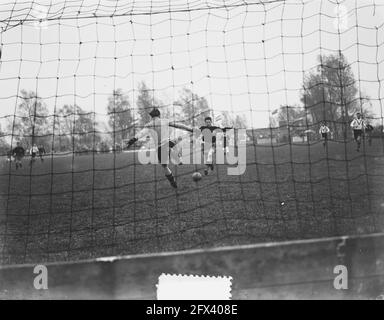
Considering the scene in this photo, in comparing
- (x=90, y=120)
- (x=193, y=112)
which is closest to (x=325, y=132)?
(x=193, y=112)

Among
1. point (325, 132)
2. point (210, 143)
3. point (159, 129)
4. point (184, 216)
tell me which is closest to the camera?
point (184, 216)

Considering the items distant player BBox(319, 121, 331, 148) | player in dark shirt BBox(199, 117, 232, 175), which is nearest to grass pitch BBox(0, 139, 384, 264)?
distant player BBox(319, 121, 331, 148)

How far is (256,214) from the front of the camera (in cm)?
493

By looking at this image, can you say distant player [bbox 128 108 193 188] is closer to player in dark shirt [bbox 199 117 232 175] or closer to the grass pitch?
the grass pitch

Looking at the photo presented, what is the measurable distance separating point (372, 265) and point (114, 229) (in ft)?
9.50

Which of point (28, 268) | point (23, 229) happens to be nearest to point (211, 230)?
point (28, 268)

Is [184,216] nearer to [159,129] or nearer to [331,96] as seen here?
[159,129]

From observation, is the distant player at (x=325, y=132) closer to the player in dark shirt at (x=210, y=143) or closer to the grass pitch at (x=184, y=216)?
the grass pitch at (x=184, y=216)

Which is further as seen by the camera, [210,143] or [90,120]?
[90,120]

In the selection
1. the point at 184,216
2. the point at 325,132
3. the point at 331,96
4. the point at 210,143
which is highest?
the point at 331,96

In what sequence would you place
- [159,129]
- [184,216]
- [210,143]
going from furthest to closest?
[210,143], [159,129], [184,216]

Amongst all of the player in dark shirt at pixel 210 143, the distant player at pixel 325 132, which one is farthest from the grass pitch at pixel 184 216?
the player in dark shirt at pixel 210 143

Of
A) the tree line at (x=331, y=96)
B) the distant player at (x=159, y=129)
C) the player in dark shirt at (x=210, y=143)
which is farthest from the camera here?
the player in dark shirt at (x=210, y=143)
